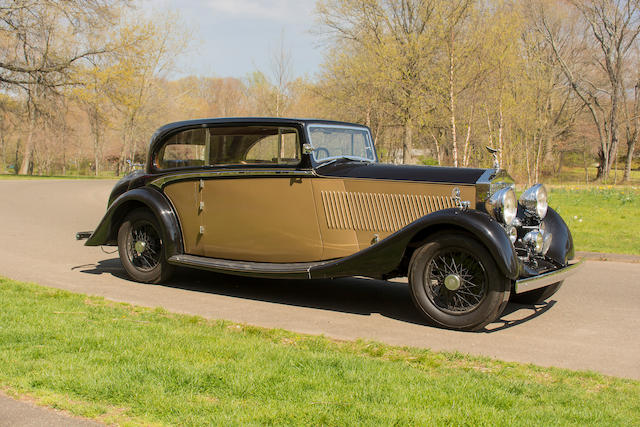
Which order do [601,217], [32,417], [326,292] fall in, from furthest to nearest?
[601,217] < [326,292] < [32,417]

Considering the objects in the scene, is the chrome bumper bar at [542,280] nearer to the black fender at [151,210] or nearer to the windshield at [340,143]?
the windshield at [340,143]

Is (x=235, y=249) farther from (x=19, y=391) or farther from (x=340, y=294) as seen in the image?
(x=19, y=391)

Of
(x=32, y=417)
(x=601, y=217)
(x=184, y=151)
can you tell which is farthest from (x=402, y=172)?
(x=601, y=217)

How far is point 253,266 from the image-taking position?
6535 mm

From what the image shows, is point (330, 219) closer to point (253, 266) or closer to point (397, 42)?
point (253, 266)

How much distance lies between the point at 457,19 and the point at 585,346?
51.7 ft

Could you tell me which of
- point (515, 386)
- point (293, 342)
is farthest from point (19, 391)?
point (515, 386)

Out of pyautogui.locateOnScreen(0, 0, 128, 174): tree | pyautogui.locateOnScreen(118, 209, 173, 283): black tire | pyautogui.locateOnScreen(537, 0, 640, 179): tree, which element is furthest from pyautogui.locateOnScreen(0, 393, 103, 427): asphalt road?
pyautogui.locateOnScreen(537, 0, 640, 179): tree

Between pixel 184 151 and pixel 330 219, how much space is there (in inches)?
86.0

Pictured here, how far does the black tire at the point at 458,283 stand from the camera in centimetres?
534

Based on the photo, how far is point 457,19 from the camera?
19.0 m

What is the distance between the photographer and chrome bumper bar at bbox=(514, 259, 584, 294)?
5.27m

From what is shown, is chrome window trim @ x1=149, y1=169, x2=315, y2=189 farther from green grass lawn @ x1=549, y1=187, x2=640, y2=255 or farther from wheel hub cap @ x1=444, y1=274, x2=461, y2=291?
green grass lawn @ x1=549, y1=187, x2=640, y2=255

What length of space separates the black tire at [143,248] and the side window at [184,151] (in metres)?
0.66
